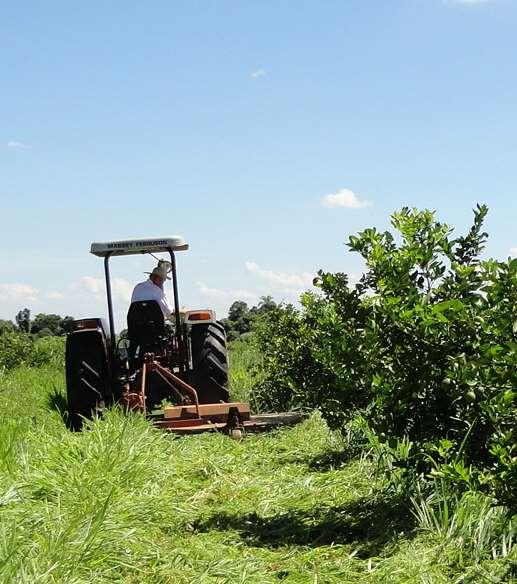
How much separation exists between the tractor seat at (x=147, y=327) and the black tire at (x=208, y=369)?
421mm

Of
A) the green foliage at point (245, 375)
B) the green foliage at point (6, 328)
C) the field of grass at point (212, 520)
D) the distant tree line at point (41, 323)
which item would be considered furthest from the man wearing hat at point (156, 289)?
the distant tree line at point (41, 323)

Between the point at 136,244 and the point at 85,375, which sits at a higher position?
the point at 136,244

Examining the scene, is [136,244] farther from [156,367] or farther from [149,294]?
[156,367]

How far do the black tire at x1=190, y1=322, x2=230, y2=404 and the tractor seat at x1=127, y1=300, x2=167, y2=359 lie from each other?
421mm

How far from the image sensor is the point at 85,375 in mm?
7770

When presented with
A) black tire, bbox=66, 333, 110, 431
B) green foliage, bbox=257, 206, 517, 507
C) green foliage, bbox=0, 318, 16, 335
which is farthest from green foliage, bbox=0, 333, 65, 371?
green foliage, bbox=257, 206, 517, 507

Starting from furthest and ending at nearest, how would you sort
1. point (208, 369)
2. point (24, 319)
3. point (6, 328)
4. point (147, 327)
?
point (24, 319)
point (6, 328)
point (208, 369)
point (147, 327)

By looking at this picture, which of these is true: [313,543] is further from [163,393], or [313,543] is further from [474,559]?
[163,393]

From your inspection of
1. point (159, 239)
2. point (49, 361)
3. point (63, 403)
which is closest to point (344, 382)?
point (159, 239)

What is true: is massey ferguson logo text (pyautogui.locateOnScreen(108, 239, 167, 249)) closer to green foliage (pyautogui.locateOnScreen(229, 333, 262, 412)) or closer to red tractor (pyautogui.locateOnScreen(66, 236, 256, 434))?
red tractor (pyautogui.locateOnScreen(66, 236, 256, 434))

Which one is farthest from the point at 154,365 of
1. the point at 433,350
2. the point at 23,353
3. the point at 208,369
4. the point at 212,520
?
the point at 23,353

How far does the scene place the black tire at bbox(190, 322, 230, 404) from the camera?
327 inches

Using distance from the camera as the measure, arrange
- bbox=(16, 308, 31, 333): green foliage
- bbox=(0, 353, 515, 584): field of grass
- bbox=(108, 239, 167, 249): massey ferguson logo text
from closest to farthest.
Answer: bbox=(0, 353, 515, 584): field of grass
bbox=(108, 239, 167, 249): massey ferguson logo text
bbox=(16, 308, 31, 333): green foliage

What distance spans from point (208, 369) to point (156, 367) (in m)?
0.78
